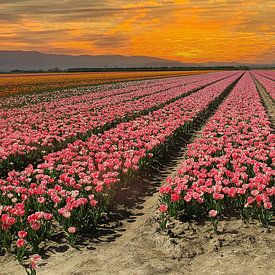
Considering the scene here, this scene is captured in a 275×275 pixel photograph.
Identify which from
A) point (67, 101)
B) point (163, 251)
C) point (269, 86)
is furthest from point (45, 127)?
point (269, 86)

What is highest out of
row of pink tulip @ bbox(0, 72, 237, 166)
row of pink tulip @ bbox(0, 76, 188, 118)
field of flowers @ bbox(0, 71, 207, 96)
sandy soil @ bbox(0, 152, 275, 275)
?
field of flowers @ bbox(0, 71, 207, 96)

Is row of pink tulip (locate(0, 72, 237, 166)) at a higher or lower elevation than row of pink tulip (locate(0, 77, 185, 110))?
lower

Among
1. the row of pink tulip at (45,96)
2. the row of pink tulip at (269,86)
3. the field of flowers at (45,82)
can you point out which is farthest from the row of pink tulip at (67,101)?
the row of pink tulip at (269,86)

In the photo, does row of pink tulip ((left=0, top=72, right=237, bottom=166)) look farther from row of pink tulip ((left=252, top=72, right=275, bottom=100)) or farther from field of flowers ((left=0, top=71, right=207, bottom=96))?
field of flowers ((left=0, top=71, right=207, bottom=96))

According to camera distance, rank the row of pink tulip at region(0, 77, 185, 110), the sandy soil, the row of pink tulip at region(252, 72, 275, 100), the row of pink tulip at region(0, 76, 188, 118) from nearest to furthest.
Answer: the sandy soil → the row of pink tulip at region(0, 76, 188, 118) → the row of pink tulip at region(0, 77, 185, 110) → the row of pink tulip at region(252, 72, 275, 100)

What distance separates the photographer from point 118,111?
755 inches

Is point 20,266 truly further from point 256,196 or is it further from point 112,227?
point 256,196

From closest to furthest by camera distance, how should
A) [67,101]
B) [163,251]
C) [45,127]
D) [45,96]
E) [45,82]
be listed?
1. [163,251]
2. [45,127]
3. [67,101]
4. [45,96]
5. [45,82]

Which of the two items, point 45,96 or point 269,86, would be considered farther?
point 269,86

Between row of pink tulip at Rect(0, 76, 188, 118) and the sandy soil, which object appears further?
row of pink tulip at Rect(0, 76, 188, 118)

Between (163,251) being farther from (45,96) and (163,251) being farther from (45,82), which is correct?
(45,82)

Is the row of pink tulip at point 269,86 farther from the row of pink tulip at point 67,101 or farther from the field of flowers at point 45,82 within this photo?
the field of flowers at point 45,82

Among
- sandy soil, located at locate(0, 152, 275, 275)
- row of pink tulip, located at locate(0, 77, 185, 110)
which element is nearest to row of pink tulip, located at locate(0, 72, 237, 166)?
row of pink tulip, located at locate(0, 77, 185, 110)

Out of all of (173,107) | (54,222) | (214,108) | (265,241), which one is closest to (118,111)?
(173,107)
